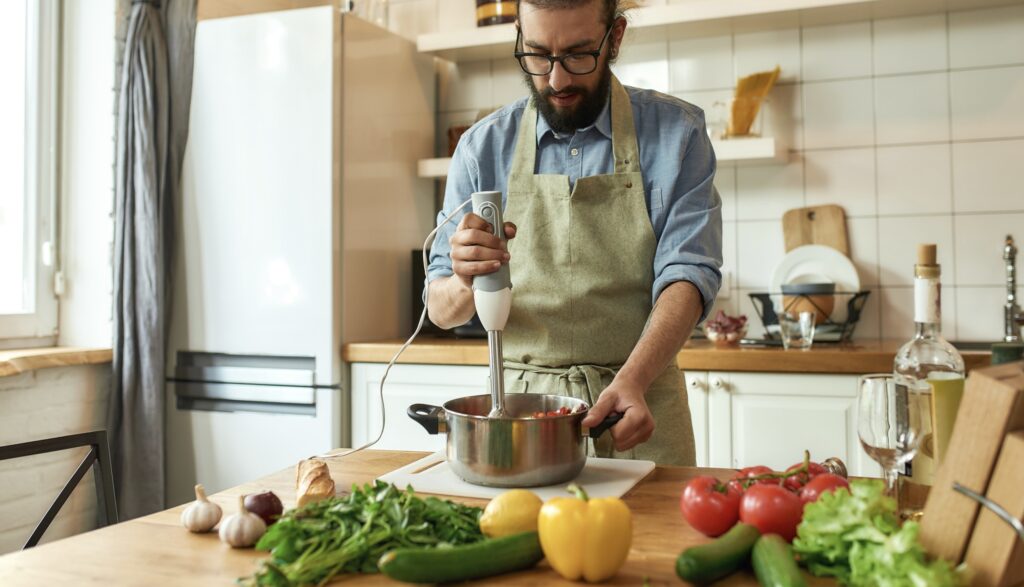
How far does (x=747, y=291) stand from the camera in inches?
110

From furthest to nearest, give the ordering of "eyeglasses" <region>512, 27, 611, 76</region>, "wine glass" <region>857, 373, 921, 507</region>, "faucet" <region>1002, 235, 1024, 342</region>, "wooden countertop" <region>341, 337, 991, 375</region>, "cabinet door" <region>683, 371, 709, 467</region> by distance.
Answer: "faucet" <region>1002, 235, 1024, 342</region> < "cabinet door" <region>683, 371, 709, 467</region> < "wooden countertop" <region>341, 337, 991, 375</region> < "eyeglasses" <region>512, 27, 611, 76</region> < "wine glass" <region>857, 373, 921, 507</region>

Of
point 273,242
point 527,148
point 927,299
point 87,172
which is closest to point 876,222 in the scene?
point 527,148

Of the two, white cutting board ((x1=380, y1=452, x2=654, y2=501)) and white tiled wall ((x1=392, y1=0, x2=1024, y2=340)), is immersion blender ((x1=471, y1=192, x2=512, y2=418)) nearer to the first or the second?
white cutting board ((x1=380, y1=452, x2=654, y2=501))

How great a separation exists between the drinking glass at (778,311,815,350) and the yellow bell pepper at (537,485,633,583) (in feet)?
5.31

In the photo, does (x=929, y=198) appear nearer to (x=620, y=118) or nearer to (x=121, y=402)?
(x=620, y=118)

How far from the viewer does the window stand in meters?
2.55

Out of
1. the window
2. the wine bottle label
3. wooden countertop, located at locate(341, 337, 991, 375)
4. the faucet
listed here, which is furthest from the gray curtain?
the faucet

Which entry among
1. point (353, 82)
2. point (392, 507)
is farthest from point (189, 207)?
point (392, 507)

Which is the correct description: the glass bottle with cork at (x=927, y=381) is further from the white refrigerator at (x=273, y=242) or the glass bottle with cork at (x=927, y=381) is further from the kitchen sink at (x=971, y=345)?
the white refrigerator at (x=273, y=242)

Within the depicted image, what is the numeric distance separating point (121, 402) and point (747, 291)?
1.89 meters

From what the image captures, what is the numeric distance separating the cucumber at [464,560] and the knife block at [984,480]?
0.35m

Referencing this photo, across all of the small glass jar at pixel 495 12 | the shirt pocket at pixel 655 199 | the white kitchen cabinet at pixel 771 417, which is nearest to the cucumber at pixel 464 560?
the shirt pocket at pixel 655 199

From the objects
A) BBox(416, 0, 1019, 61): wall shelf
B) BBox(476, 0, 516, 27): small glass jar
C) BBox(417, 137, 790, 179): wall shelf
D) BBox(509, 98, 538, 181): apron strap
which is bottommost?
BBox(509, 98, 538, 181): apron strap

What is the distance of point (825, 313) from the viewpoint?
2529 millimetres
